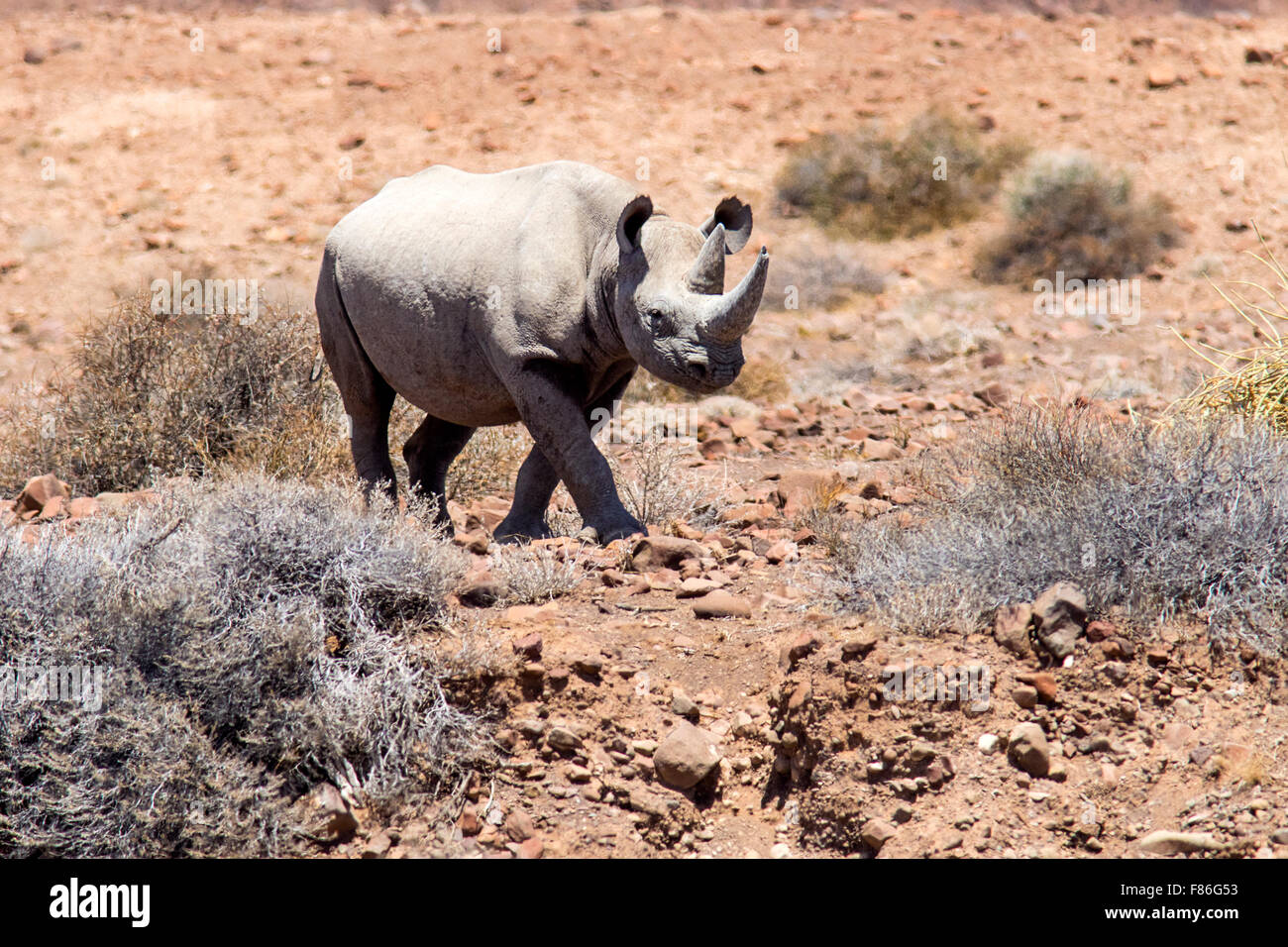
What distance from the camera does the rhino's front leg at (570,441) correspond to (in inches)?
258

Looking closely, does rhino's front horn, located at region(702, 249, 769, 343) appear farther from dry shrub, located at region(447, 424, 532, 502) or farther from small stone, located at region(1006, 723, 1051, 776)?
dry shrub, located at region(447, 424, 532, 502)

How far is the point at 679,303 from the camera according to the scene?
6125 mm

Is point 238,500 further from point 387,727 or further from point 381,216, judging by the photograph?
point 381,216

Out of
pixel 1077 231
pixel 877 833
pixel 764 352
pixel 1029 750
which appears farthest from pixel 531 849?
pixel 1077 231

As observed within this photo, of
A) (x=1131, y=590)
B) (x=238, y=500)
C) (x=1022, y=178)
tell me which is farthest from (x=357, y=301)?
(x=1022, y=178)

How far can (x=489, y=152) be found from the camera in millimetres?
21281

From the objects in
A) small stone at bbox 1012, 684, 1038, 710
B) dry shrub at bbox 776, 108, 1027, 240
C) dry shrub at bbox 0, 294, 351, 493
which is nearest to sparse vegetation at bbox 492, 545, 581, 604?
small stone at bbox 1012, 684, 1038, 710

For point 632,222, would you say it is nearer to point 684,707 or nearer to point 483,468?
point 684,707

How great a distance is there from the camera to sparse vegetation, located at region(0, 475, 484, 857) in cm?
468

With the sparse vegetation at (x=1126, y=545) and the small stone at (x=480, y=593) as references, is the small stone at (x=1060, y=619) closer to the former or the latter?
the sparse vegetation at (x=1126, y=545)

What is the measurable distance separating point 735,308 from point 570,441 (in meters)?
1.18

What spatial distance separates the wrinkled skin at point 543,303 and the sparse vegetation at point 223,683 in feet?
4.26

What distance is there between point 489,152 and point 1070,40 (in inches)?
448

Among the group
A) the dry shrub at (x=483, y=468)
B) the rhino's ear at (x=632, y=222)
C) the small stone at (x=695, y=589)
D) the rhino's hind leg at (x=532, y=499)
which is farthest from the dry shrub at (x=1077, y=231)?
the small stone at (x=695, y=589)
